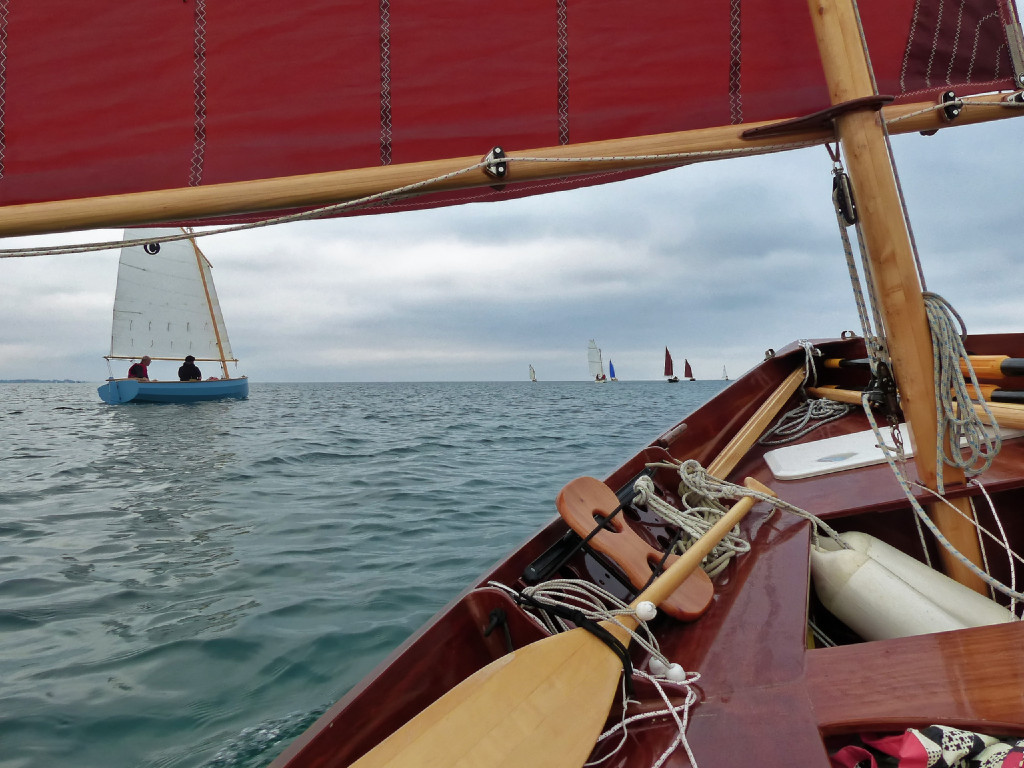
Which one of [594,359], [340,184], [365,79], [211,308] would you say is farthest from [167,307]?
[594,359]

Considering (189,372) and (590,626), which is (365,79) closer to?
(590,626)

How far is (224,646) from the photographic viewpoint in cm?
294

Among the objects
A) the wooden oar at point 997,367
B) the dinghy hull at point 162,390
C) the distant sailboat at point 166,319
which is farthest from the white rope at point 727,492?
the dinghy hull at point 162,390

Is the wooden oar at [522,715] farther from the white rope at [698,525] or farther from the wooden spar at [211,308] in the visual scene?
the wooden spar at [211,308]

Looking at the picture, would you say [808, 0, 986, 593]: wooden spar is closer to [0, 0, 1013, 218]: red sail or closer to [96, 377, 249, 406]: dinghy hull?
[0, 0, 1013, 218]: red sail

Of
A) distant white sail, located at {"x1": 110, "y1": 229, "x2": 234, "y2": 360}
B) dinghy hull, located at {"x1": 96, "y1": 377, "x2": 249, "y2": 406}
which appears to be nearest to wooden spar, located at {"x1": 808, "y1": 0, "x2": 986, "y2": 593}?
distant white sail, located at {"x1": 110, "y1": 229, "x2": 234, "y2": 360}

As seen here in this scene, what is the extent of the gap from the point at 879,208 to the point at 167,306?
88.1 feet

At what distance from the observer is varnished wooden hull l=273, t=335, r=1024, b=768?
1051mm

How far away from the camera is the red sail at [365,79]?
1.42m

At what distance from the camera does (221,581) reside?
149 inches

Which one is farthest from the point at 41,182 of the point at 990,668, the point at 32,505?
the point at 32,505

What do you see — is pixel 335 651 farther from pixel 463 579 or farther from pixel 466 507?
pixel 466 507

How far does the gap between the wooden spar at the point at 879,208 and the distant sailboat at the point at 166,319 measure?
24301 mm

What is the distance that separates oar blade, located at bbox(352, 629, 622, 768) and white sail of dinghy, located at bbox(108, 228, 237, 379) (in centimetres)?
2473
